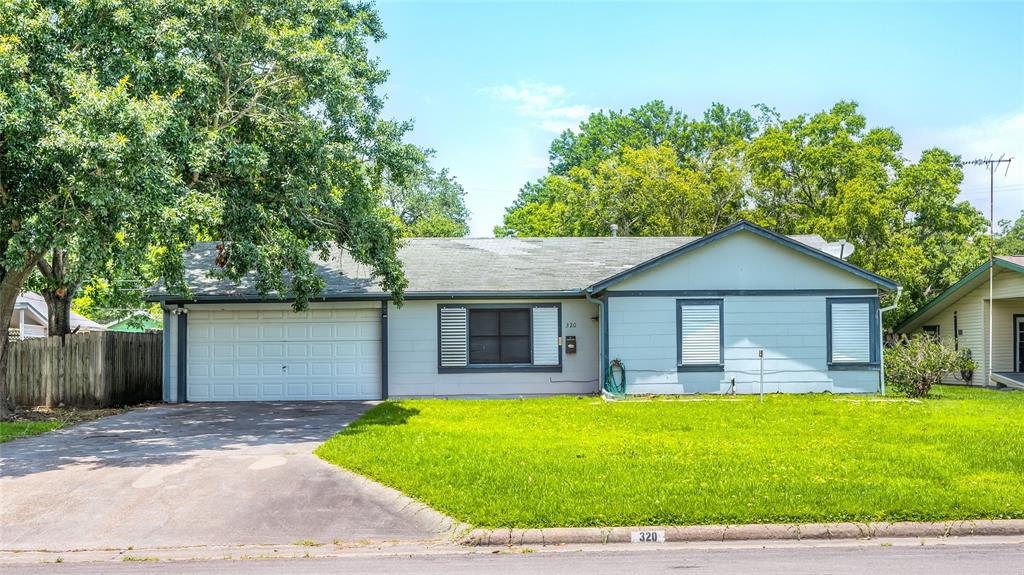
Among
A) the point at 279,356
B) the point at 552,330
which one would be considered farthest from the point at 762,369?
the point at 279,356

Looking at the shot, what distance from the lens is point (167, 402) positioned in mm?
18906

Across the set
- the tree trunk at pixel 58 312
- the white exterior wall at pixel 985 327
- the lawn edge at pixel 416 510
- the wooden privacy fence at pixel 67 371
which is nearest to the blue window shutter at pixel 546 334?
the wooden privacy fence at pixel 67 371

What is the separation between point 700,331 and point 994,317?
11.5 metres

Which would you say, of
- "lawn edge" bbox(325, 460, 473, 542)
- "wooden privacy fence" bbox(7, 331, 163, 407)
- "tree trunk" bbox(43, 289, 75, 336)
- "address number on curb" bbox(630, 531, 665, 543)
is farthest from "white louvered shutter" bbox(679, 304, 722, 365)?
"tree trunk" bbox(43, 289, 75, 336)

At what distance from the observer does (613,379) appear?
18.2m

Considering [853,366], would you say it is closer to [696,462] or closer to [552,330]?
[552,330]

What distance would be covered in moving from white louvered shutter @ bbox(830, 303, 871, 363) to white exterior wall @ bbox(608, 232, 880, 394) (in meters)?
0.27

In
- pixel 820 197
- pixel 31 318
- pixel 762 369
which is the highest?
pixel 820 197

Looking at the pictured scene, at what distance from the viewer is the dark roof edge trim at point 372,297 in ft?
61.2

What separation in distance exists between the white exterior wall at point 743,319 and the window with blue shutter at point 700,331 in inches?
5.2

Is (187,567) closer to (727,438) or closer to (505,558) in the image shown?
(505,558)

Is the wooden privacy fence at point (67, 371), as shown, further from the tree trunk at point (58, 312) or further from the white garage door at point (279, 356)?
the white garage door at point (279, 356)

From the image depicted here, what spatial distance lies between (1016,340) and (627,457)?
2003 centimetres

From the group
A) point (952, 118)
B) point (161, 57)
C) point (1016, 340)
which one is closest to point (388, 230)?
point (161, 57)
